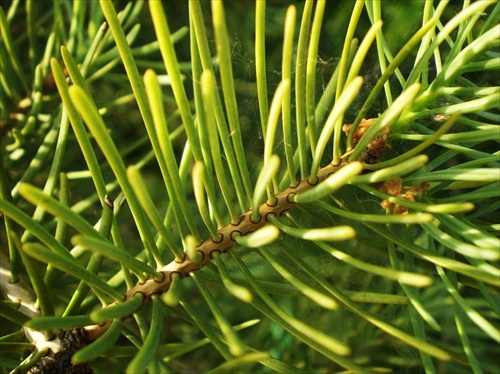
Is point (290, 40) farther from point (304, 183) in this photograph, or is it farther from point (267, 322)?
point (267, 322)

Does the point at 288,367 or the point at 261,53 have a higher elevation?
the point at 261,53

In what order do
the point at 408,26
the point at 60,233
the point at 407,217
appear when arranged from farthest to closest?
the point at 408,26
the point at 60,233
the point at 407,217

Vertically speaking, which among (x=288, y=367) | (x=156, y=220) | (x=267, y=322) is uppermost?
(x=156, y=220)

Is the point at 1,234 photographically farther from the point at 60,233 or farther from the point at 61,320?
the point at 61,320

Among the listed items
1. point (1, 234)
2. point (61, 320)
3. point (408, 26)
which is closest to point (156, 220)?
point (61, 320)

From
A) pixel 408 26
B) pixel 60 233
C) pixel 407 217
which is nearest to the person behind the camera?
pixel 407 217

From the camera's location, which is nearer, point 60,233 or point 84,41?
point 60,233
